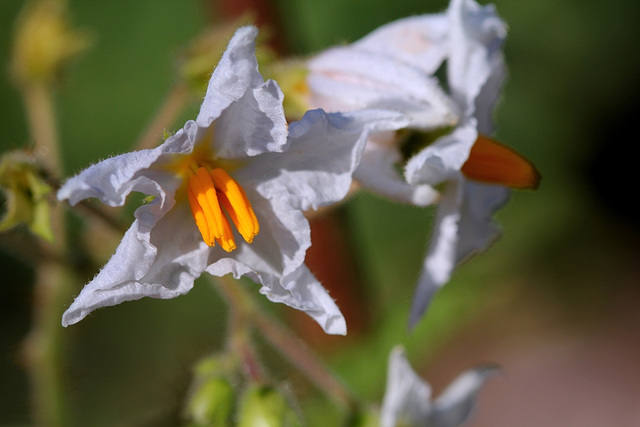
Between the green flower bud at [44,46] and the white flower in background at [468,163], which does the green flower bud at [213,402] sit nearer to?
the white flower in background at [468,163]

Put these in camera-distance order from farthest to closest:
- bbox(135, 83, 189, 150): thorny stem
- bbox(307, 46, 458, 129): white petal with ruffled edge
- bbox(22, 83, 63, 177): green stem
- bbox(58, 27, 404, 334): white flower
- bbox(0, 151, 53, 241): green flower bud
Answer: bbox(22, 83, 63, 177): green stem, bbox(135, 83, 189, 150): thorny stem, bbox(307, 46, 458, 129): white petal with ruffled edge, bbox(0, 151, 53, 241): green flower bud, bbox(58, 27, 404, 334): white flower

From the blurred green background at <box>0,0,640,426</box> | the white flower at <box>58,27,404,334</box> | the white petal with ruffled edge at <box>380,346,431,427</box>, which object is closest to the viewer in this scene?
the white flower at <box>58,27,404,334</box>

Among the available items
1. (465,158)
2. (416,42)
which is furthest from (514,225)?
(465,158)

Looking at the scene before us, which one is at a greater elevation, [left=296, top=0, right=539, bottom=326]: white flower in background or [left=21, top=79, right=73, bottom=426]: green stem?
[left=296, top=0, right=539, bottom=326]: white flower in background

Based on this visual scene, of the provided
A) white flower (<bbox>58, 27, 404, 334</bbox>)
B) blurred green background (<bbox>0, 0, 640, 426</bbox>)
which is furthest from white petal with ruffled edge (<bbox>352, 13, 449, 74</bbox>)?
blurred green background (<bbox>0, 0, 640, 426</bbox>)

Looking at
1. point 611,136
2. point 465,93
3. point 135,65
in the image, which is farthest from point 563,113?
point 465,93

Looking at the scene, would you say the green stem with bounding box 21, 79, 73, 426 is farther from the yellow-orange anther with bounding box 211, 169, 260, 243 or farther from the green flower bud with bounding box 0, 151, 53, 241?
the yellow-orange anther with bounding box 211, 169, 260, 243

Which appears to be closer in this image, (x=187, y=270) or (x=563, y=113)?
(x=187, y=270)

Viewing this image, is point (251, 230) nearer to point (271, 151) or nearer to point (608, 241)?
point (271, 151)

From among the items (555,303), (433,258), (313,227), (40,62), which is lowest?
(555,303)
